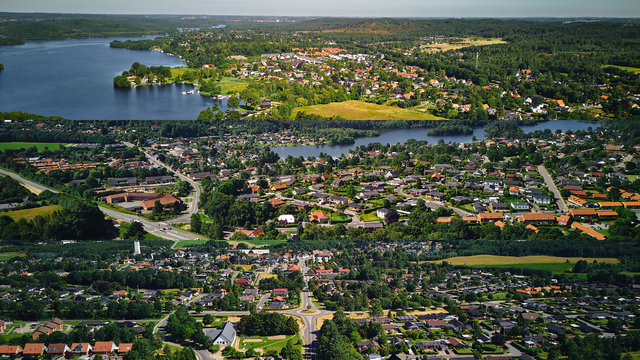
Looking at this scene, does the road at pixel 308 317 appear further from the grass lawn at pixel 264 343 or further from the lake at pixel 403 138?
the lake at pixel 403 138

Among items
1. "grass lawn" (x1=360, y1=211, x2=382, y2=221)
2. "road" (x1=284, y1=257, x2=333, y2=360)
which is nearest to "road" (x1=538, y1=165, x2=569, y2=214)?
"grass lawn" (x1=360, y1=211, x2=382, y2=221)

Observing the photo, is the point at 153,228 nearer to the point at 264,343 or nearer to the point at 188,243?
the point at 188,243

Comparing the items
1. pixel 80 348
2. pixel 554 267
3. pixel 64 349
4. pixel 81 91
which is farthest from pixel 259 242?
pixel 554 267

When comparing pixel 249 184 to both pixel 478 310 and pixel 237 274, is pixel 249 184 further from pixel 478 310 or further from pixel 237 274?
pixel 478 310

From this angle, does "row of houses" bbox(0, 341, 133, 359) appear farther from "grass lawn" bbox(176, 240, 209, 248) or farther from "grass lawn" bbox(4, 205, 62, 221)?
"grass lawn" bbox(4, 205, 62, 221)

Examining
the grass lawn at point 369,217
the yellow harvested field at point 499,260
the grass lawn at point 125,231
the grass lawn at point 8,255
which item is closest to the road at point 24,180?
the grass lawn at point 8,255

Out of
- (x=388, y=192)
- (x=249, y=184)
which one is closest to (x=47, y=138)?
(x=249, y=184)
